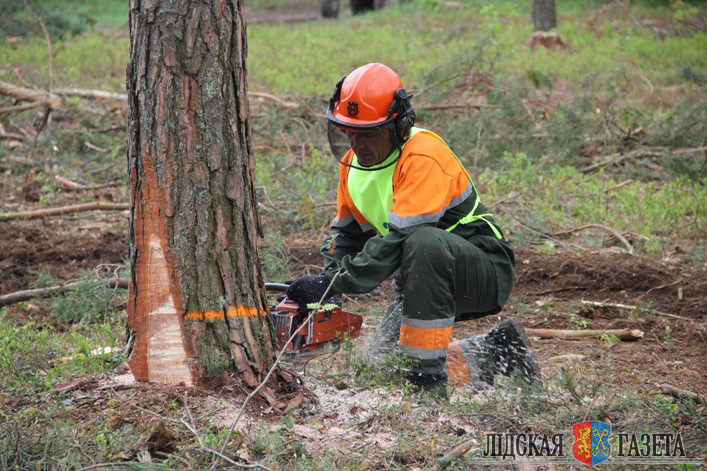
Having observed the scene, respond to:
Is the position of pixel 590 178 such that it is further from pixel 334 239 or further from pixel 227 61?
pixel 227 61

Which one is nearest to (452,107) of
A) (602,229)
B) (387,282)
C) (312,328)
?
(602,229)

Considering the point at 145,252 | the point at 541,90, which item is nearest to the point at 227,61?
the point at 145,252

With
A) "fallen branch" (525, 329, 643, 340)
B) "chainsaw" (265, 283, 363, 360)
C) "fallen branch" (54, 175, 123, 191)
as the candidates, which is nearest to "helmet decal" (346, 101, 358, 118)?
"chainsaw" (265, 283, 363, 360)

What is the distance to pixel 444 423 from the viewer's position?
118 inches

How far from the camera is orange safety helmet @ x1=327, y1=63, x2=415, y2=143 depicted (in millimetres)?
3488

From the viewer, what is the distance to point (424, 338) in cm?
341

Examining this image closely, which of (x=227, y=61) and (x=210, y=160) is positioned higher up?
(x=227, y=61)

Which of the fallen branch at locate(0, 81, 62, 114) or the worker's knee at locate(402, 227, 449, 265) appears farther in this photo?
the fallen branch at locate(0, 81, 62, 114)

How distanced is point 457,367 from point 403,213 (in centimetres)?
94

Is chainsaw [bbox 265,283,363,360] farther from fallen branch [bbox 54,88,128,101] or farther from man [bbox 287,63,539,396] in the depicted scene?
fallen branch [bbox 54,88,128,101]

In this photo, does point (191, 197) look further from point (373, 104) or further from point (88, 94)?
point (88, 94)

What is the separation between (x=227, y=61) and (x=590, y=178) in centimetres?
550

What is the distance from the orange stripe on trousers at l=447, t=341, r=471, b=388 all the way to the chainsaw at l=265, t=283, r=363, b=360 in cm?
55

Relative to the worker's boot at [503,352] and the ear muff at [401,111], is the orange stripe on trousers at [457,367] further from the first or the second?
the ear muff at [401,111]
